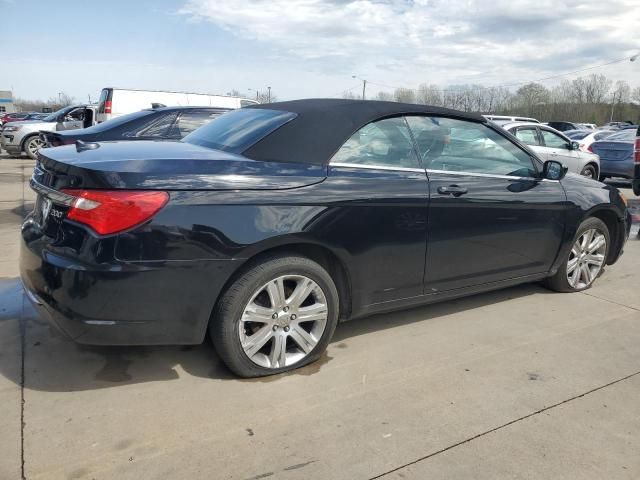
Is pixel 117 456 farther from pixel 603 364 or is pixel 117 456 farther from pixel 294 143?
pixel 603 364

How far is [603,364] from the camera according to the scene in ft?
11.0

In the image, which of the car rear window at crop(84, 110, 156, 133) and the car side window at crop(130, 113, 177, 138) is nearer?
the car rear window at crop(84, 110, 156, 133)

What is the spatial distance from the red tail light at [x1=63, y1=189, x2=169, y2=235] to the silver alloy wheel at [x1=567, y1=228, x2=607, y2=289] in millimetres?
3705

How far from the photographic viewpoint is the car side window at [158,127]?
282 inches

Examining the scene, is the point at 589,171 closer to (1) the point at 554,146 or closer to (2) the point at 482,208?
(1) the point at 554,146

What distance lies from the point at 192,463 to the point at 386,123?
92.4 inches

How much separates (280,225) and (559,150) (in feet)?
32.1

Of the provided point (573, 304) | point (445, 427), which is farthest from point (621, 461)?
point (573, 304)

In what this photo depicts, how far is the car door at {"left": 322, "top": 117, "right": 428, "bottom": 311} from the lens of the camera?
10.2ft

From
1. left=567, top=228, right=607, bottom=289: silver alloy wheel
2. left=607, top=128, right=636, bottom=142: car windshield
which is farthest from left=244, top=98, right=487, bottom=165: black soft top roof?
left=607, top=128, right=636, bottom=142: car windshield

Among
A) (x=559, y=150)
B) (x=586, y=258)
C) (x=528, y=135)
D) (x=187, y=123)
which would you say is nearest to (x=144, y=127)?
(x=187, y=123)

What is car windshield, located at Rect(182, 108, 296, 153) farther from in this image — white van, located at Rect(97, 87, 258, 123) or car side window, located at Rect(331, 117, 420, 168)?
white van, located at Rect(97, 87, 258, 123)

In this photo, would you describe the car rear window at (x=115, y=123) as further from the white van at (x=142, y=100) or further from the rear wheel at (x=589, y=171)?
the rear wheel at (x=589, y=171)

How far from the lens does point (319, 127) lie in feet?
10.6
